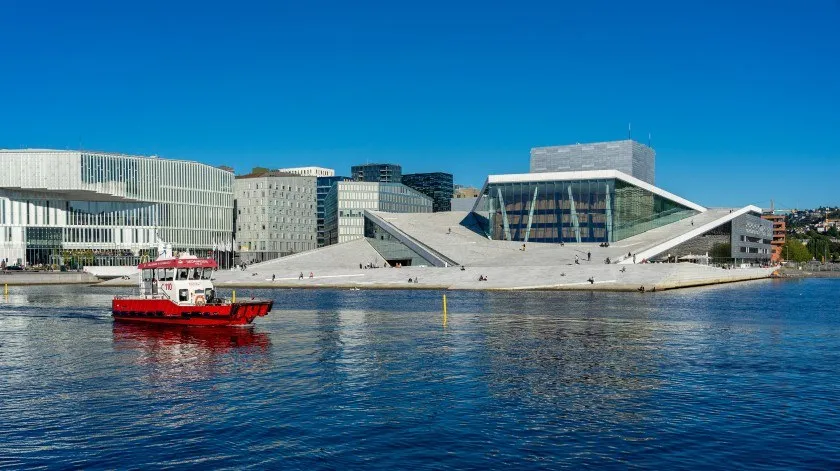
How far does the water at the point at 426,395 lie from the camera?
64.4ft

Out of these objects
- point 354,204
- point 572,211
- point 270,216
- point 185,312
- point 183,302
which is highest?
point 354,204

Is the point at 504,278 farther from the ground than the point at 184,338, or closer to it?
farther from the ground

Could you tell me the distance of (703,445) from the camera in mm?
20156

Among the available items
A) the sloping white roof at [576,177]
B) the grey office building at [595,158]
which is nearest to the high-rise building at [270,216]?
the grey office building at [595,158]

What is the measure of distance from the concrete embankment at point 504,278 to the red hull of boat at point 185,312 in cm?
4109

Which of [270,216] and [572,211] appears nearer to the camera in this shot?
[572,211]

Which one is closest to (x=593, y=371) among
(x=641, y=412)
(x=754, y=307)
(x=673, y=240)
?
(x=641, y=412)

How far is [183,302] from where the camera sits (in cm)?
4878

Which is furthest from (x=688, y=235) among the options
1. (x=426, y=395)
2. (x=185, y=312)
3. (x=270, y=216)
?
(x=426, y=395)

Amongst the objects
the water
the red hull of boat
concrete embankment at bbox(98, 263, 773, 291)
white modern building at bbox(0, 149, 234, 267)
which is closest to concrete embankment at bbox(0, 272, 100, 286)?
white modern building at bbox(0, 149, 234, 267)

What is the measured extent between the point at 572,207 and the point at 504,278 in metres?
26.0

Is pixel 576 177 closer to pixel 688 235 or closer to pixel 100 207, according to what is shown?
pixel 688 235

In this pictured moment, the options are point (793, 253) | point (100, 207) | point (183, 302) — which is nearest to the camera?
point (183, 302)

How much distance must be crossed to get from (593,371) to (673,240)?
257 feet
